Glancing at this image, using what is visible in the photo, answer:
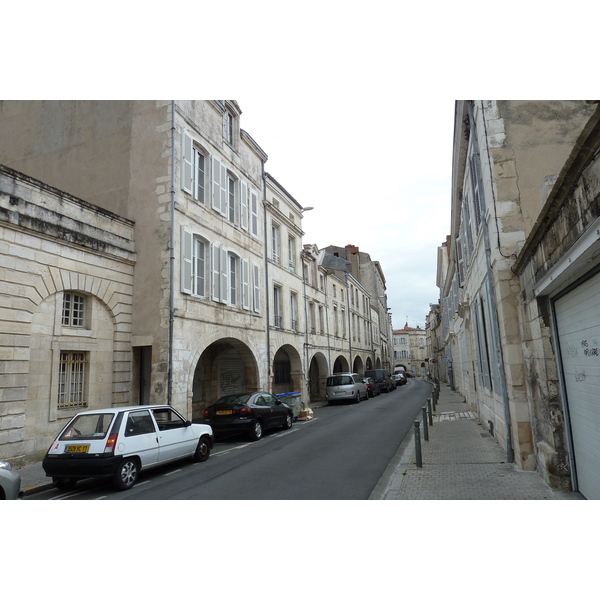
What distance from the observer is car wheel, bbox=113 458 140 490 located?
22.7 feet

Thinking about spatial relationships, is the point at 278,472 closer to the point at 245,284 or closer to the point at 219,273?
the point at 219,273

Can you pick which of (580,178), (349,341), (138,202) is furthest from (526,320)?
(349,341)

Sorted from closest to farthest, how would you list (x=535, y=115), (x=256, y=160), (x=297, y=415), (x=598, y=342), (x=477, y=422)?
1. (x=598, y=342)
2. (x=535, y=115)
3. (x=477, y=422)
4. (x=297, y=415)
5. (x=256, y=160)

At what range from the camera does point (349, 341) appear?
32.7m

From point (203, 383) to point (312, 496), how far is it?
1132 cm

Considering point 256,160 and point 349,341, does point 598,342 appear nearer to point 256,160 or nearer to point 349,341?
point 256,160

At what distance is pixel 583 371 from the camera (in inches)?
193

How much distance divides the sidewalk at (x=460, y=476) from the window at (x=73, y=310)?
7749 millimetres

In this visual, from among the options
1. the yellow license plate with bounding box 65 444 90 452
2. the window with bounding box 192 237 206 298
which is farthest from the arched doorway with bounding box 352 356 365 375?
the yellow license plate with bounding box 65 444 90 452

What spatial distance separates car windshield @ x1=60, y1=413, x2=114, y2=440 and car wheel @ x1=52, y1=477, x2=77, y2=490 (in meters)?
0.69

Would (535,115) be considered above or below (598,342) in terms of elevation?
above

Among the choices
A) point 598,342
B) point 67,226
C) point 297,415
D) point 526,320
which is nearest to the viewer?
point 598,342

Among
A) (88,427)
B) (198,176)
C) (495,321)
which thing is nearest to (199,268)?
(198,176)

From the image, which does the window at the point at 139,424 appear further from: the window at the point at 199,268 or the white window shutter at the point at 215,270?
the white window shutter at the point at 215,270
